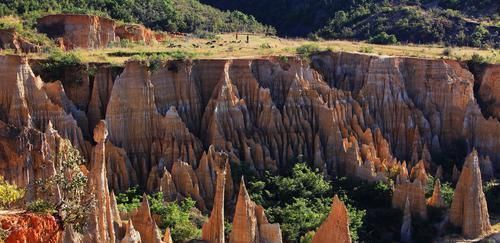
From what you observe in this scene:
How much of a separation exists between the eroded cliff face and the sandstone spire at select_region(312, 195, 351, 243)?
20.6ft

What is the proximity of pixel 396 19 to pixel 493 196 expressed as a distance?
30.1m

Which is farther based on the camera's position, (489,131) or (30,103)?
(489,131)

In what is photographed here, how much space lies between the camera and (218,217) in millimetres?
26656

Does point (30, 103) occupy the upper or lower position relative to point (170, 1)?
lower

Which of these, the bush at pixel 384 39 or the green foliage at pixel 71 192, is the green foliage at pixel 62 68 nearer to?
the green foliage at pixel 71 192

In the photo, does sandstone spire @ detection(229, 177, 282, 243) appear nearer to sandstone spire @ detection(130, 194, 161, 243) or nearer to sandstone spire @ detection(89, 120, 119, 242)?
sandstone spire @ detection(130, 194, 161, 243)

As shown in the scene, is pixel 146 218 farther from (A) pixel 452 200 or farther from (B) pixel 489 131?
(B) pixel 489 131

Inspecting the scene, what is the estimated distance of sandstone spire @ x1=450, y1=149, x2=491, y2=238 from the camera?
3462cm

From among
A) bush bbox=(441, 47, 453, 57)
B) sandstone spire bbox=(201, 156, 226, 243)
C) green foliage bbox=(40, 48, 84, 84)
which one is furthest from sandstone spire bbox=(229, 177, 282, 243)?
bush bbox=(441, 47, 453, 57)

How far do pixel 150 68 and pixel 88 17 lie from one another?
1587 centimetres

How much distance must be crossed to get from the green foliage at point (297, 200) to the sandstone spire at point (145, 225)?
7233mm

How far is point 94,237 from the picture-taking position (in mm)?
21469

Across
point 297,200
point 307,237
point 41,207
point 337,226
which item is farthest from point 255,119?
point 41,207

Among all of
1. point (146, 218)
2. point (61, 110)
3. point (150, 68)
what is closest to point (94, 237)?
point (146, 218)
